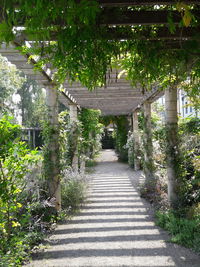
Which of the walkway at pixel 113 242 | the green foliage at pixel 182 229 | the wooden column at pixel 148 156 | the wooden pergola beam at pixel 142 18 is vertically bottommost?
the walkway at pixel 113 242

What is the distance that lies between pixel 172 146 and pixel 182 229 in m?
1.55

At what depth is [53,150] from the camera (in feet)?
16.1

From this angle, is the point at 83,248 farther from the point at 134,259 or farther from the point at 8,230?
the point at 8,230

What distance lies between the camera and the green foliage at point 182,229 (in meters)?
3.49

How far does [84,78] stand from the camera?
228cm

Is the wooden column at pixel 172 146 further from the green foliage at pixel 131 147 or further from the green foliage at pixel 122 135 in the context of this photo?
the green foliage at pixel 122 135

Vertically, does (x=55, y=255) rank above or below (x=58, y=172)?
below

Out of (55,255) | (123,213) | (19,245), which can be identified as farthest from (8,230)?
(123,213)

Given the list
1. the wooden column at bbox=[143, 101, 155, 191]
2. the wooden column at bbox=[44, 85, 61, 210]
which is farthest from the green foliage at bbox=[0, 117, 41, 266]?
the wooden column at bbox=[143, 101, 155, 191]

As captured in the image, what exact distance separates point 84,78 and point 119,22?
22.4 inches

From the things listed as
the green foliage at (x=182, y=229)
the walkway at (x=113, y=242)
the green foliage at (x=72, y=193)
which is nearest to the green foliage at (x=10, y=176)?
the walkway at (x=113, y=242)

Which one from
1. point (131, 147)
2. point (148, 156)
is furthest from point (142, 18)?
point (131, 147)

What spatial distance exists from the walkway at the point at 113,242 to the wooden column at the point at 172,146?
699 mm

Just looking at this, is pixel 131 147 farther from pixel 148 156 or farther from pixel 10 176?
pixel 10 176
